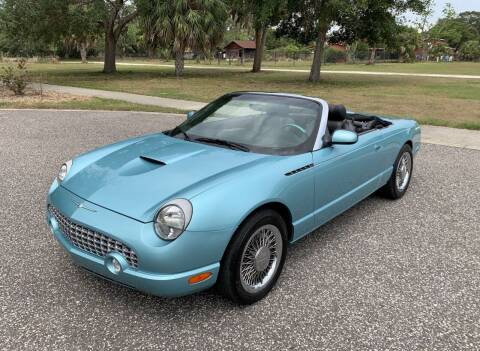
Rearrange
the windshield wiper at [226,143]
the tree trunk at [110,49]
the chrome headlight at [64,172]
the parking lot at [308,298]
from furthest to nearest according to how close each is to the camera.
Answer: the tree trunk at [110,49] → the windshield wiper at [226,143] → the chrome headlight at [64,172] → the parking lot at [308,298]

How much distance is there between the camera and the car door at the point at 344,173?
3701 mm

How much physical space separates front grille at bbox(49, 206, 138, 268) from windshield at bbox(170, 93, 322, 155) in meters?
1.34

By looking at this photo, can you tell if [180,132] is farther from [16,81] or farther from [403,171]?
[16,81]

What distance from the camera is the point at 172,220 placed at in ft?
8.73

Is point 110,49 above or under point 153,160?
above

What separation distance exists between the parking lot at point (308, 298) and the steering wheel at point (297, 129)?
3.47 feet

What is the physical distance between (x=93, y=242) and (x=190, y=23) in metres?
22.9

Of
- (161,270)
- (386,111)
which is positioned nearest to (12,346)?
(161,270)

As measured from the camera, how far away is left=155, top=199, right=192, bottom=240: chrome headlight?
8.67ft

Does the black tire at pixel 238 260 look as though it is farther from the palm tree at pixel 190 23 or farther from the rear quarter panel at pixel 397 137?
the palm tree at pixel 190 23

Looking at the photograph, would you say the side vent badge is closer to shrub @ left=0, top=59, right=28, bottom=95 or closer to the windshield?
the windshield

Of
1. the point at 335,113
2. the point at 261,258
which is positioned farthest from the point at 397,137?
the point at 261,258

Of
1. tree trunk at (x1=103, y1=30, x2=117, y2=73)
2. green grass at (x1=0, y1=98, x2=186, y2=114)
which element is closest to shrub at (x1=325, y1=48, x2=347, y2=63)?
tree trunk at (x1=103, y1=30, x2=117, y2=73)

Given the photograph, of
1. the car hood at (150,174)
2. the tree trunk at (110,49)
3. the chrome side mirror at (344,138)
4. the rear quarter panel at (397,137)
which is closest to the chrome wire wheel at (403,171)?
the rear quarter panel at (397,137)
